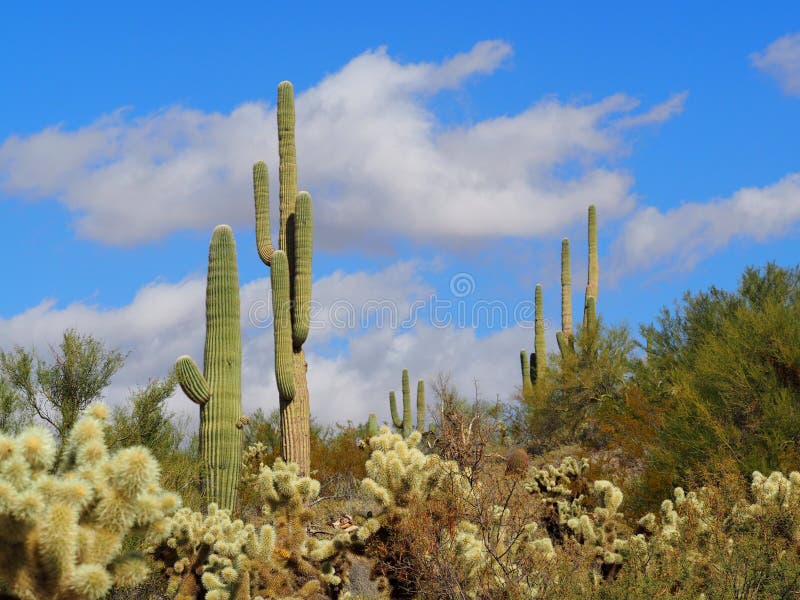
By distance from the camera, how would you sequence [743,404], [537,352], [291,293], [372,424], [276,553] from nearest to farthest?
[276,553]
[743,404]
[291,293]
[372,424]
[537,352]

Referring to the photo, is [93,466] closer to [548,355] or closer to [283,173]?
[283,173]

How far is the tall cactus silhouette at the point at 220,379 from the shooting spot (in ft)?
48.9

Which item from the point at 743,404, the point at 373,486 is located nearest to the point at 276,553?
the point at 373,486

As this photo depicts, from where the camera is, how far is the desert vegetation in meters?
5.04

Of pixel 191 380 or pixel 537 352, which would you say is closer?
pixel 191 380

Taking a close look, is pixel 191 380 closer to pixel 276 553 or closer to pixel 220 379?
pixel 220 379

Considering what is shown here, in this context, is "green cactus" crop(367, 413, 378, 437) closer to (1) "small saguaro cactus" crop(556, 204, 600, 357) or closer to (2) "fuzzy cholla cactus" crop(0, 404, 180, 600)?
(1) "small saguaro cactus" crop(556, 204, 600, 357)

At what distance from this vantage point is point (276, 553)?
764cm

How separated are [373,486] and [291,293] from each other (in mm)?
9823

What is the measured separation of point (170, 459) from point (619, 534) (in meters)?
6.95

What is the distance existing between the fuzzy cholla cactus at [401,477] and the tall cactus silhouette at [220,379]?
7.35 metres

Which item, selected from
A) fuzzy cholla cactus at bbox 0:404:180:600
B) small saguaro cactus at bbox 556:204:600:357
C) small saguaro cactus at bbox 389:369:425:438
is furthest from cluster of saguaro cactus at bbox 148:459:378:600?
small saguaro cactus at bbox 389:369:425:438

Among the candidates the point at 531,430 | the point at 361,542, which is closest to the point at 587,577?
the point at 361,542

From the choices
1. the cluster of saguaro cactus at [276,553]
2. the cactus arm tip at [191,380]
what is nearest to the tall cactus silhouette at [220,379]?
the cactus arm tip at [191,380]
